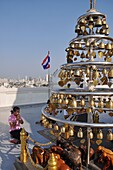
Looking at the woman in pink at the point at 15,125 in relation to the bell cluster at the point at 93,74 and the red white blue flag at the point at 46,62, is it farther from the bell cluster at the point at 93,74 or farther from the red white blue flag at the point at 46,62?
the red white blue flag at the point at 46,62

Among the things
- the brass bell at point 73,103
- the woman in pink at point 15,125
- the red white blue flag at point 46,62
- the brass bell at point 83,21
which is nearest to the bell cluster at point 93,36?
the brass bell at point 83,21

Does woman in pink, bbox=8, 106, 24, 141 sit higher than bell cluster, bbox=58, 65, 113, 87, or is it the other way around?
bell cluster, bbox=58, 65, 113, 87

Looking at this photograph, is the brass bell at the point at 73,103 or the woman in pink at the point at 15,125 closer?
the brass bell at the point at 73,103

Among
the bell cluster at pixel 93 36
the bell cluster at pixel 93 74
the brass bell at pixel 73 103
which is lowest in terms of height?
the brass bell at pixel 73 103

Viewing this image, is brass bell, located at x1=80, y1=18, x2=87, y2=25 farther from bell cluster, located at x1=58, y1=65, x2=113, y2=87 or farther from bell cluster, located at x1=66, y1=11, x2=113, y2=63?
bell cluster, located at x1=58, y1=65, x2=113, y2=87

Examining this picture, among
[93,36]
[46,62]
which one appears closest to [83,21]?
[93,36]

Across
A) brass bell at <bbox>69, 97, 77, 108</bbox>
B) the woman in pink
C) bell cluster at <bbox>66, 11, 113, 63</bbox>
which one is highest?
bell cluster at <bbox>66, 11, 113, 63</bbox>

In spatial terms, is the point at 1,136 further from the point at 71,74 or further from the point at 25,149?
the point at 71,74

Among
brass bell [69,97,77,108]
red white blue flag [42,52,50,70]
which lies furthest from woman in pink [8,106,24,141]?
red white blue flag [42,52,50,70]

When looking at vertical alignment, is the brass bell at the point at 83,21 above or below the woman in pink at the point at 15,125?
above

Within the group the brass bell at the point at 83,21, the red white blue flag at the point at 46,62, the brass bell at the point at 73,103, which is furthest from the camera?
the red white blue flag at the point at 46,62

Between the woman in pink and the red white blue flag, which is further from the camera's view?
the red white blue flag

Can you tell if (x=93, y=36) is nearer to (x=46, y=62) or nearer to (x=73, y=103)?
(x=73, y=103)

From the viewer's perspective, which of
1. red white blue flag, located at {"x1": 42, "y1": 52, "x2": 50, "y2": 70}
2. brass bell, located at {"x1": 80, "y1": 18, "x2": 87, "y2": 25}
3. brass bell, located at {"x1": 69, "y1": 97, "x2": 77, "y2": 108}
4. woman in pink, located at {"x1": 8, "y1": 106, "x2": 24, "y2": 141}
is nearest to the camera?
brass bell, located at {"x1": 69, "y1": 97, "x2": 77, "y2": 108}
